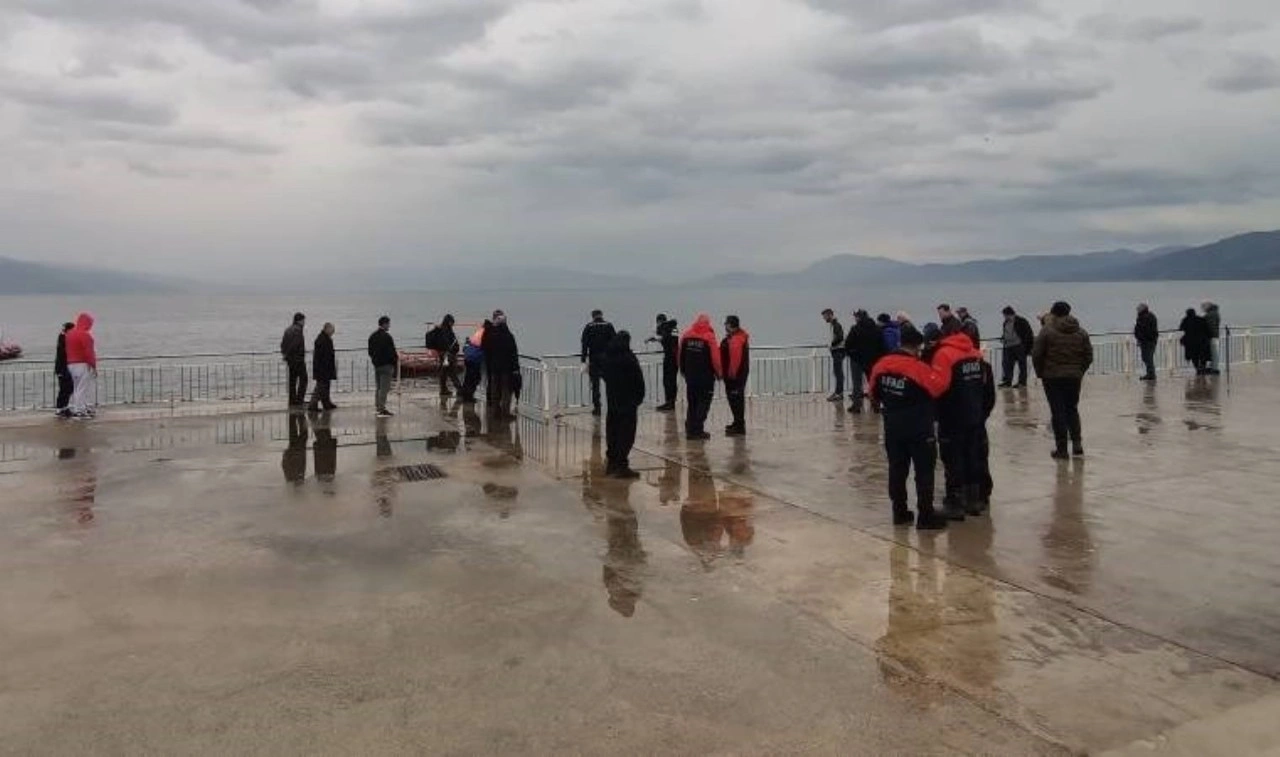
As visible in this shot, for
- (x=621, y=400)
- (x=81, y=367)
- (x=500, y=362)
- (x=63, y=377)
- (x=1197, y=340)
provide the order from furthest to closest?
(x=1197, y=340)
(x=63, y=377)
(x=81, y=367)
(x=500, y=362)
(x=621, y=400)

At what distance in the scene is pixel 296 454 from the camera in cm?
1105

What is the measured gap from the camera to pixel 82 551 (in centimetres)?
680

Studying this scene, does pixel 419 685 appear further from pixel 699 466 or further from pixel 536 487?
pixel 699 466

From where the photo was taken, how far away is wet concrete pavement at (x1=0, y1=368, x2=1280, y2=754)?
4090 mm

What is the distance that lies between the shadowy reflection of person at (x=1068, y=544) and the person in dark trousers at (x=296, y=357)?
37.8ft

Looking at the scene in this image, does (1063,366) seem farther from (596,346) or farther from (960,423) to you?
(596,346)

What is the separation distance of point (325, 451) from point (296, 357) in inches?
184

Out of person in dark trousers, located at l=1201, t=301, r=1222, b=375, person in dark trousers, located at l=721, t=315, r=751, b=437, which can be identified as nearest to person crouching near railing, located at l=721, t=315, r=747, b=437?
person in dark trousers, located at l=721, t=315, r=751, b=437

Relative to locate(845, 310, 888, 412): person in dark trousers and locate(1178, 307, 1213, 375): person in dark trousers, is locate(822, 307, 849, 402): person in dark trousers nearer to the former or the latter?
locate(845, 310, 888, 412): person in dark trousers

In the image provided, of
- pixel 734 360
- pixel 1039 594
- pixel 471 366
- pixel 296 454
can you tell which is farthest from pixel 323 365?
pixel 1039 594

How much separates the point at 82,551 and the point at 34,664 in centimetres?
231

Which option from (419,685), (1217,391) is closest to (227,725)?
(419,685)

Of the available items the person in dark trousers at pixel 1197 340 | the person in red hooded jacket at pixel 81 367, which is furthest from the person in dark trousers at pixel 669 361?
the person in dark trousers at pixel 1197 340

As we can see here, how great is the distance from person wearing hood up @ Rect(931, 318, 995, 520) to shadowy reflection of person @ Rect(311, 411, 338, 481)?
5.96m
